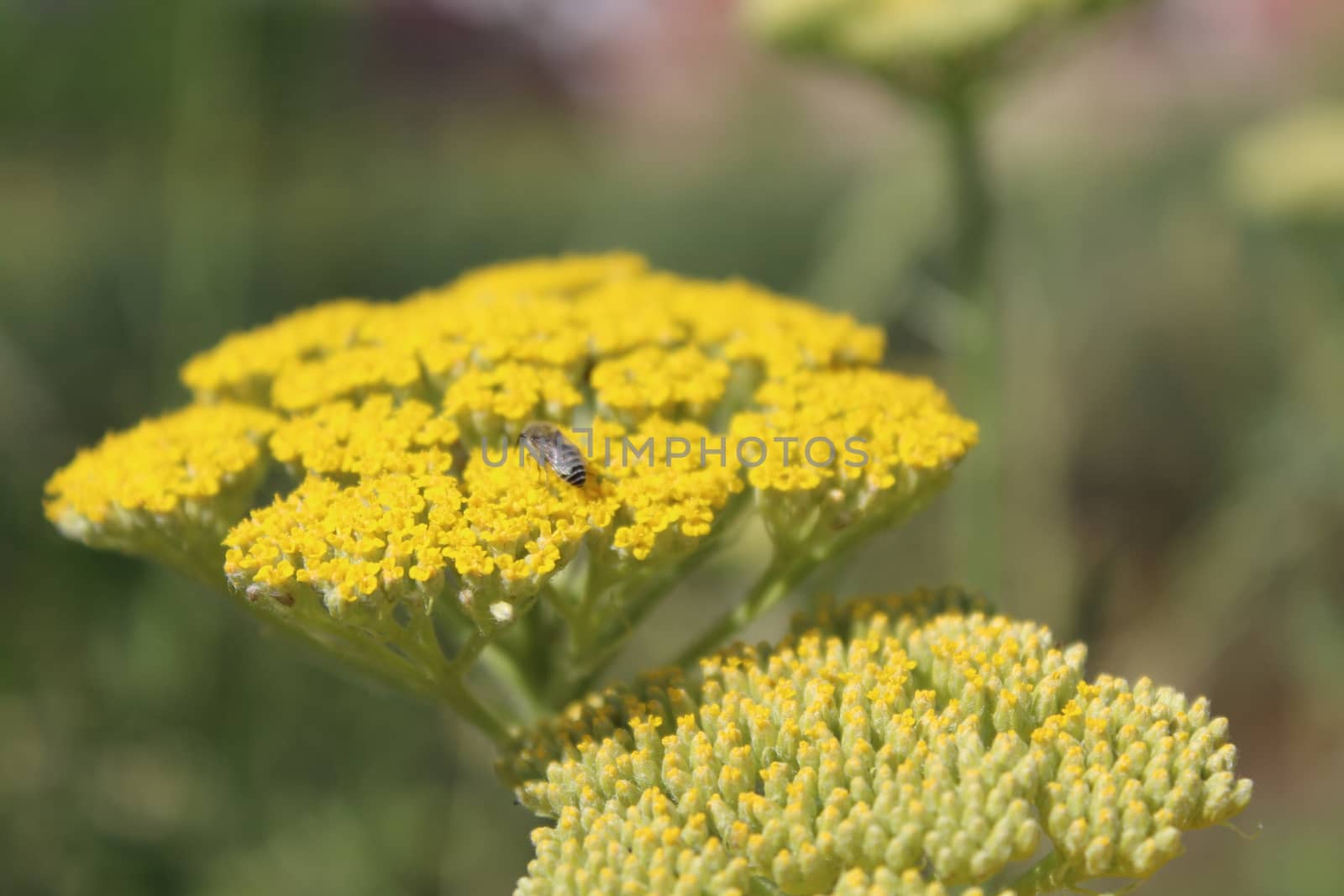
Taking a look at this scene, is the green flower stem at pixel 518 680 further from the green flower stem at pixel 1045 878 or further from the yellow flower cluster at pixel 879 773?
the green flower stem at pixel 1045 878

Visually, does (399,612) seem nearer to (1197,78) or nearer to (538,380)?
(538,380)

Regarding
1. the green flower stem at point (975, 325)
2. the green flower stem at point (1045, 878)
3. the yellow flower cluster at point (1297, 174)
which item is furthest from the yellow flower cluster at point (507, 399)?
the yellow flower cluster at point (1297, 174)

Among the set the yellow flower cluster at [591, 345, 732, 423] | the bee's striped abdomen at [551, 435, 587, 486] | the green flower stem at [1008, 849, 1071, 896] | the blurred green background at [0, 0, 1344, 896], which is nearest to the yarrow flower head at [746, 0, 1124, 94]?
the blurred green background at [0, 0, 1344, 896]

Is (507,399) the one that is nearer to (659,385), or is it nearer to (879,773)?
(659,385)

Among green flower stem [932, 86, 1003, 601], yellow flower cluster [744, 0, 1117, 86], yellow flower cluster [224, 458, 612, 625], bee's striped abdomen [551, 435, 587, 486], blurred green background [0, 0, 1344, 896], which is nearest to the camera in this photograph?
yellow flower cluster [224, 458, 612, 625]

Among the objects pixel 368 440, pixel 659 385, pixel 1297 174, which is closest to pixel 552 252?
pixel 1297 174

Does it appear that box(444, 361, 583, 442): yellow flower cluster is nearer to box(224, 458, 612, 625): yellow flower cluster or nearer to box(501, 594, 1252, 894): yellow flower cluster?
box(224, 458, 612, 625): yellow flower cluster

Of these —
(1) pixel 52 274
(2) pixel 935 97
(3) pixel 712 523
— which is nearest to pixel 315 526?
(3) pixel 712 523
